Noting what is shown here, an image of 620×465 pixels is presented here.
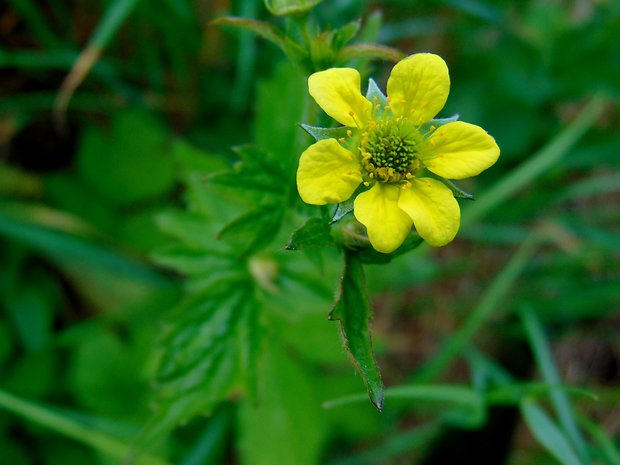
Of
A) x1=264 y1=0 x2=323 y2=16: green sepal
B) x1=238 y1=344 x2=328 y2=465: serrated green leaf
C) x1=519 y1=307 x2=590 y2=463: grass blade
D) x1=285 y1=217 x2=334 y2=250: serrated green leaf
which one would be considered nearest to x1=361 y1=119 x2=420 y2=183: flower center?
x1=285 y1=217 x2=334 y2=250: serrated green leaf

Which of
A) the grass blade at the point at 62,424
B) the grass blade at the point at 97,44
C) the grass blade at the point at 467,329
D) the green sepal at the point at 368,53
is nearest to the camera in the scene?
the green sepal at the point at 368,53

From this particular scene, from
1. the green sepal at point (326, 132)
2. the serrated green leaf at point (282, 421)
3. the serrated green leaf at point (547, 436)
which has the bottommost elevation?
the serrated green leaf at point (282, 421)

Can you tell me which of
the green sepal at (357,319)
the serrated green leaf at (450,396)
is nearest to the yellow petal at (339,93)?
the green sepal at (357,319)

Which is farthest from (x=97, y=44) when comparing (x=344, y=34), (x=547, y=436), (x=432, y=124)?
(x=547, y=436)

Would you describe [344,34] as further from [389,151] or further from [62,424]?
[62,424]

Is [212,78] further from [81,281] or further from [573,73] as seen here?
[573,73]

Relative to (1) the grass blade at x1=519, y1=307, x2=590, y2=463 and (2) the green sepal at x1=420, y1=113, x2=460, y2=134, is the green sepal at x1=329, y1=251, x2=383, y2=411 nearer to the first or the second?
(2) the green sepal at x1=420, y1=113, x2=460, y2=134

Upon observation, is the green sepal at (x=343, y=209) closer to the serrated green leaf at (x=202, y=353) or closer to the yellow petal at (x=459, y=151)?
the yellow petal at (x=459, y=151)

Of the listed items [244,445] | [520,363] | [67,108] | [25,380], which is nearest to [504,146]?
[520,363]
